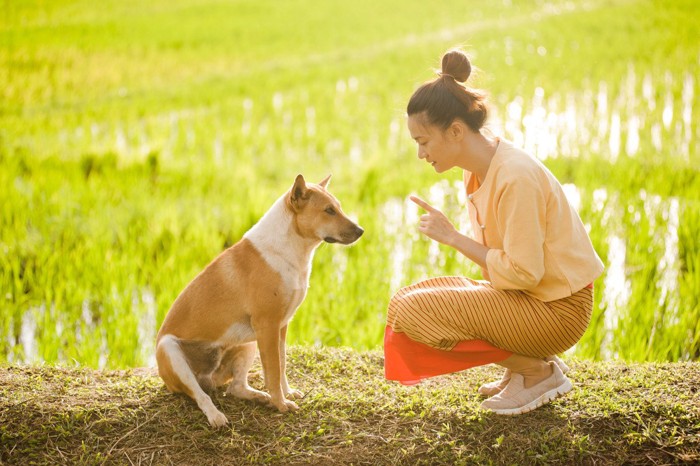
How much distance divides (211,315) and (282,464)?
0.64 metres

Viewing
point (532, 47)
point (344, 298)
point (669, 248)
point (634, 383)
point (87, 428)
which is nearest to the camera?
point (87, 428)

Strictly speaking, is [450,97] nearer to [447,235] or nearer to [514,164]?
[514,164]

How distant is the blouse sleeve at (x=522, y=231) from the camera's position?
2.51 m

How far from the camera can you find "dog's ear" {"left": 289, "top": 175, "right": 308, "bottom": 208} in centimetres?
270

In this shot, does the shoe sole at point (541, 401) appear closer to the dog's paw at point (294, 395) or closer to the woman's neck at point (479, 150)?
the dog's paw at point (294, 395)

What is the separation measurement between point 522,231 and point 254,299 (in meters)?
1.04

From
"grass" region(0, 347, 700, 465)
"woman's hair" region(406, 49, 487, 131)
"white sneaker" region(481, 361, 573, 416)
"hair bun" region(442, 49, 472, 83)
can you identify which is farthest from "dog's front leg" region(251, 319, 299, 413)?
"hair bun" region(442, 49, 472, 83)

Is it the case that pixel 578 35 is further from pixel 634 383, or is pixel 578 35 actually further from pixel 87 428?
pixel 87 428

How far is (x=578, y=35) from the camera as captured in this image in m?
→ 10.9

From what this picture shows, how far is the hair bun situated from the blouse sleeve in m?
Result: 0.45

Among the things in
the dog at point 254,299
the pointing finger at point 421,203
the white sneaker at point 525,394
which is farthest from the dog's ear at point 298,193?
the white sneaker at point 525,394

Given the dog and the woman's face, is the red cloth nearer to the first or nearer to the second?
the dog

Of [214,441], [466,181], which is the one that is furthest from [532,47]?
[214,441]

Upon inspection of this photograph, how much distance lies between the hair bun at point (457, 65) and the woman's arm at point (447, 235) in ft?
1.60
